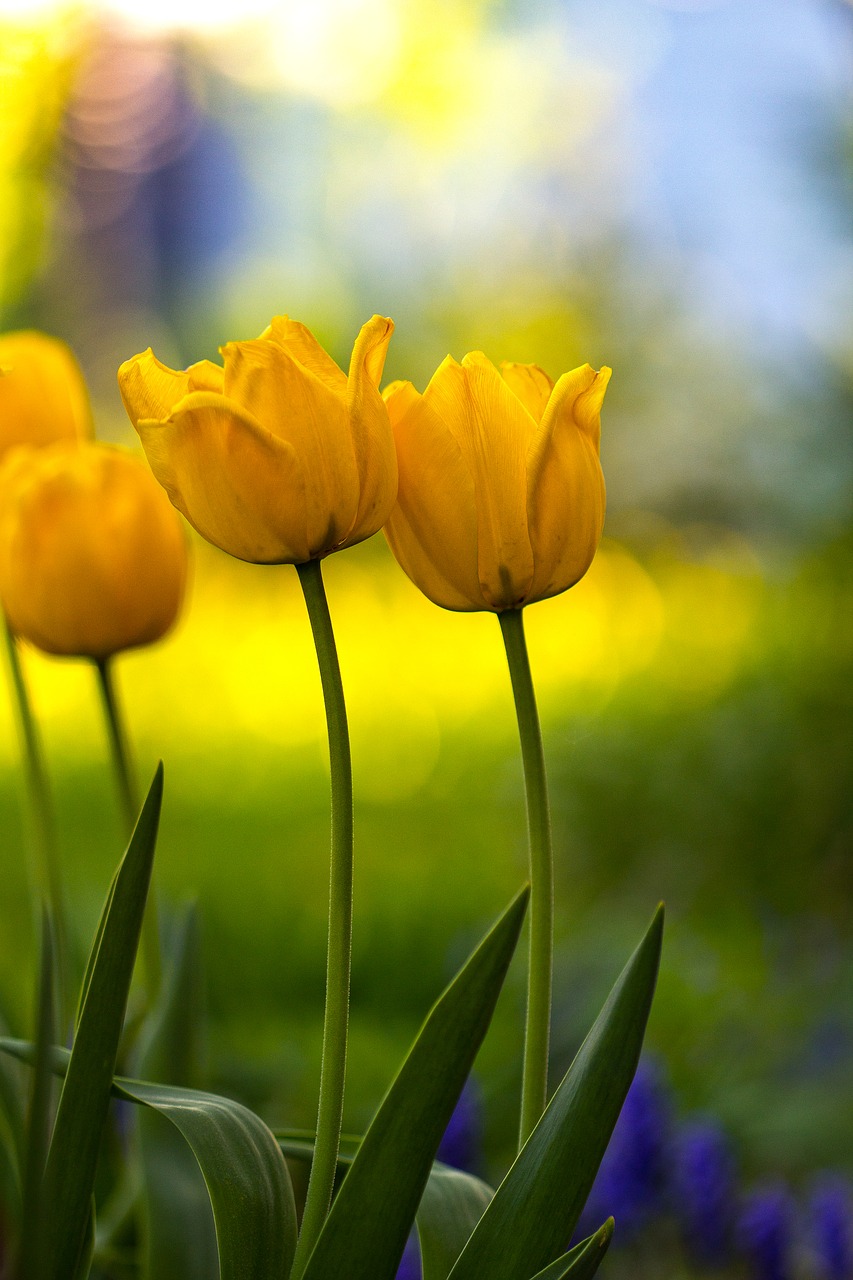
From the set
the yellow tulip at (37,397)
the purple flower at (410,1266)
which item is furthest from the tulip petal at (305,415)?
→ the purple flower at (410,1266)

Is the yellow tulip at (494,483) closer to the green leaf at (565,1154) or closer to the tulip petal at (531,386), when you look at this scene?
the tulip petal at (531,386)

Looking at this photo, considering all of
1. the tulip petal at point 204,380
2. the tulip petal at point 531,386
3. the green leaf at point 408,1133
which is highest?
the tulip petal at point 204,380

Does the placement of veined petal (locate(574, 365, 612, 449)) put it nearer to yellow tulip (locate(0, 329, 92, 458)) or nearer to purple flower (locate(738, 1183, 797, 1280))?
yellow tulip (locate(0, 329, 92, 458))

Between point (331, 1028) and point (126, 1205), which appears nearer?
point (331, 1028)

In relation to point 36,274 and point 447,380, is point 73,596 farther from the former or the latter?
point 36,274

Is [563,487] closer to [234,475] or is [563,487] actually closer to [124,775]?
[234,475]

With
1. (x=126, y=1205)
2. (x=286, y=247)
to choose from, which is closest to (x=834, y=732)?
(x=126, y=1205)
